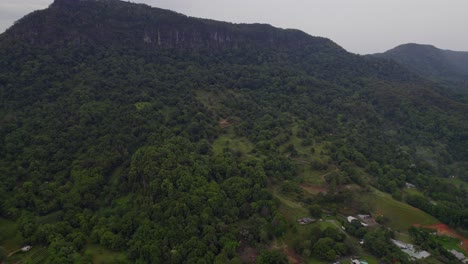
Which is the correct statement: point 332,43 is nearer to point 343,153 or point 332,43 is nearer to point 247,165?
Result: point 343,153

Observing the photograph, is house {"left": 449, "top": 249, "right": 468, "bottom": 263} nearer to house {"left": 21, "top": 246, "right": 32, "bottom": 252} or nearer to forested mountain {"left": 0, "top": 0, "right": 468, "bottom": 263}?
forested mountain {"left": 0, "top": 0, "right": 468, "bottom": 263}

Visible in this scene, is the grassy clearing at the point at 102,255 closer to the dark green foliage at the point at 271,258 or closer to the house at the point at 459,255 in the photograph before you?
the dark green foliage at the point at 271,258

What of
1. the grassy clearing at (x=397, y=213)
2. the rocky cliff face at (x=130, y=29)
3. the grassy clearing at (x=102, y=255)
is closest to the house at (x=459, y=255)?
the grassy clearing at (x=397, y=213)

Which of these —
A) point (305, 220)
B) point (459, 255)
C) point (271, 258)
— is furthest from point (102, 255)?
point (459, 255)

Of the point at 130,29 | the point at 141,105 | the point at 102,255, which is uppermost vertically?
the point at 130,29

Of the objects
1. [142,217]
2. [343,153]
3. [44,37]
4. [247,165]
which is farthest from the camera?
[44,37]

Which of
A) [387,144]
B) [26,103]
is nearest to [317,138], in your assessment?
[387,144]

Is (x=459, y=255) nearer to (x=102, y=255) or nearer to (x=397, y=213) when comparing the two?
(x=397, y=213)
